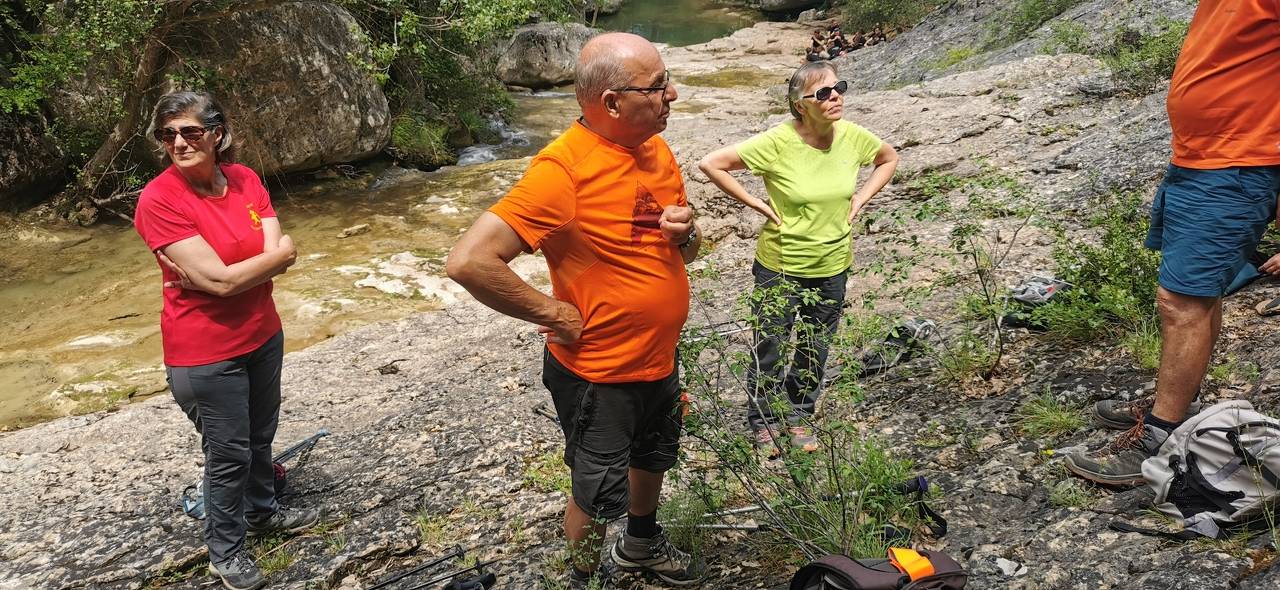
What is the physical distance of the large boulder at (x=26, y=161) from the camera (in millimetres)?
10258

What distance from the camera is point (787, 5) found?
112ft

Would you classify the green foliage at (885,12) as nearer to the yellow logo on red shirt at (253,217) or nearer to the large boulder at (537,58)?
the large boulder at (537,58)

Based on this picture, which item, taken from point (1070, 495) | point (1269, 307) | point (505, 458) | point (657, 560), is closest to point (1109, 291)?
point (1269, 307)

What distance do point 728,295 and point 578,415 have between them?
11.8 ft

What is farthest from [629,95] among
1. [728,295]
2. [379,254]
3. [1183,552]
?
[379,254]

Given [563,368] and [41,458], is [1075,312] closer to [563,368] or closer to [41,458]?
[563,368]

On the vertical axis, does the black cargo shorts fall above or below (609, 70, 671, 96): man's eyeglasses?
below

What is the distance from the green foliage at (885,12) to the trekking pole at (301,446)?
66.2ft

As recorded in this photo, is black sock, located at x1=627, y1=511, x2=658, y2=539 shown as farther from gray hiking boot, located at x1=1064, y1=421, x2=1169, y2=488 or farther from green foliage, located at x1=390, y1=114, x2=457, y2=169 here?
green foliage, located at x1=390, y1=114, x2=457, y2=169

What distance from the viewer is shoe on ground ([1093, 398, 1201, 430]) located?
118 inches

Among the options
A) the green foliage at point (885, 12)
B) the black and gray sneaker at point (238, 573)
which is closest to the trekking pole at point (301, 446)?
the black and gray sneaker at point (238, 573)

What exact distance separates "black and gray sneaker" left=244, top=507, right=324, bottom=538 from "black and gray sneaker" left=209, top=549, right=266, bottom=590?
300 millimetres

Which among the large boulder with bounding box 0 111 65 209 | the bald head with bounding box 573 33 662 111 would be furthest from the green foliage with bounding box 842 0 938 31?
the bald head with bounding box 573 33 662 111

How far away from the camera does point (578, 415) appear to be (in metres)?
2.53
